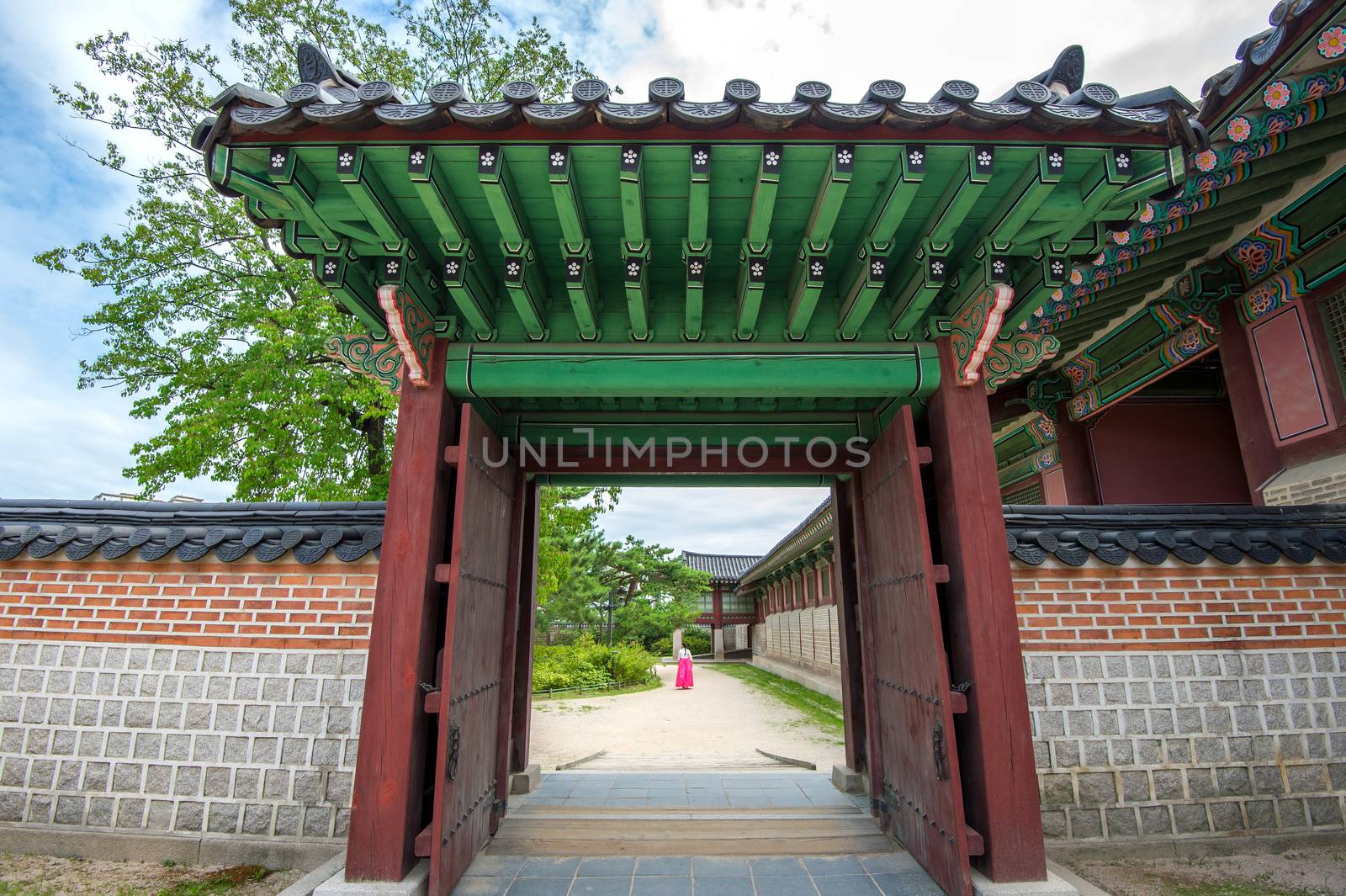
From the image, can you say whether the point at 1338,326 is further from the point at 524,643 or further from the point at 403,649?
the point at 403,649

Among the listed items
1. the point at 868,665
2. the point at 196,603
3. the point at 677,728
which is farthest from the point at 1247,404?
the point at 677,728

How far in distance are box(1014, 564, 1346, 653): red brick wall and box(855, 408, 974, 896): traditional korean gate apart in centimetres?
79

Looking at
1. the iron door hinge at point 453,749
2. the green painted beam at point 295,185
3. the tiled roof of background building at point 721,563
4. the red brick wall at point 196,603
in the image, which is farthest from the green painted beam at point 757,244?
the tiled roof of background building at point 721,563

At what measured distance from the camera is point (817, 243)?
289cm

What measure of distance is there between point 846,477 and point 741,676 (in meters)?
18.7

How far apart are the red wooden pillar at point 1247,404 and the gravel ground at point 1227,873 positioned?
2603 millimetres

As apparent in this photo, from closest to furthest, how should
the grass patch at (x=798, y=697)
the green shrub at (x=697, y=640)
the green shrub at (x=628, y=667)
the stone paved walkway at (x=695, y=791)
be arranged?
the stone paved walkway at (x=695, y=791) → the grass patch at (x=798, y=697) → the green shrub at (x=628, y=667) → the green shrub at (x=697, y=640)

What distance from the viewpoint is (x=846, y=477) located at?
4828mm

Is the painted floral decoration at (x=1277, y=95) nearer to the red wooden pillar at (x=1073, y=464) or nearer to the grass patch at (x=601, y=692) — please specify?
the red wooden pillar at (x=1073, y=464)

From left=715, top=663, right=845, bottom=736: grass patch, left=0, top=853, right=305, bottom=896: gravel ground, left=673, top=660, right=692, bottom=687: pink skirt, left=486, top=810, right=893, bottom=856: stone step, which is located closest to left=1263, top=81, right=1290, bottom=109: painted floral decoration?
left=486, top=810, right=893, bottom=856: stone step

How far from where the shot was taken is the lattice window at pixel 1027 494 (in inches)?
319

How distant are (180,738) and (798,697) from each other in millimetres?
14519

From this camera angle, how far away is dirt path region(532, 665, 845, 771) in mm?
8992

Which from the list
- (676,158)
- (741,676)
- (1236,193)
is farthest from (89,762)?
(741,676)
